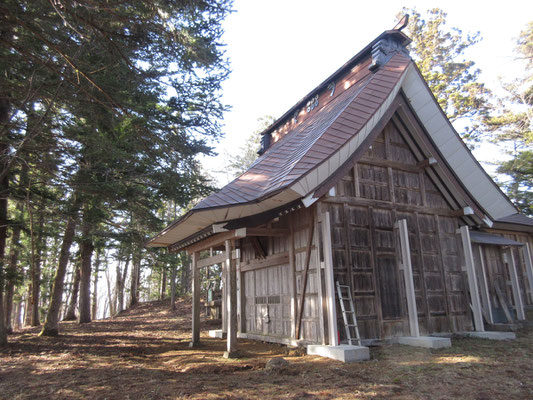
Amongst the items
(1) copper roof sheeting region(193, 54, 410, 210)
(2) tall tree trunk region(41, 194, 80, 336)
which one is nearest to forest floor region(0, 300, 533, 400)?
(1) copper roof sheeting region(193, 54, 410, 210)

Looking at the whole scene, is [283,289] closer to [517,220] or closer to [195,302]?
[195,302]

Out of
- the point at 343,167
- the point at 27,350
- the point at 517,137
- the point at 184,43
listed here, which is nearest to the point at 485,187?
the point at 343,167

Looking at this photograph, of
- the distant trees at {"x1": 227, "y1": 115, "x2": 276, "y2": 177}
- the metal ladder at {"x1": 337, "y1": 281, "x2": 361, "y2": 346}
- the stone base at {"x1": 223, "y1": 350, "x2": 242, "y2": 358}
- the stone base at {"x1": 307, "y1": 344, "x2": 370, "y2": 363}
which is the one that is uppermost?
the distant trees at {"x1": 227, "y1": 115, "x2": 276, "y2": 177}

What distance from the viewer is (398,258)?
8.62 m

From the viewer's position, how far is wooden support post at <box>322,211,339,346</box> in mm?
7078

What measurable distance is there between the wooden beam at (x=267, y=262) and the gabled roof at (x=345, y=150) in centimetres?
179

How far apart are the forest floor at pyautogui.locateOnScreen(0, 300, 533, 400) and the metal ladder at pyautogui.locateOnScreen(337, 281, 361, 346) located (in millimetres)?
489

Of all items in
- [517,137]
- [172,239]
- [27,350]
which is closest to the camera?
[27,350]

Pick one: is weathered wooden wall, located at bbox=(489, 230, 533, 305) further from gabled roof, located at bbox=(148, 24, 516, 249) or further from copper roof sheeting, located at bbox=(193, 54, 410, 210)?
copper roof sheeting, located at bbox=(193, 54, 410, 210)

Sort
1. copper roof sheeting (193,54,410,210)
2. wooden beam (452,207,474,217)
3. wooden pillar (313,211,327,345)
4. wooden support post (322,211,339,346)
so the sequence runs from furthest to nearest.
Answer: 1. wooden beam (452,207,474,217)
2. wooden pillar (313,211,327,345)
3. copper roof sheeting (193,54,410,210)
4. wooden support post (322,211,339,346)

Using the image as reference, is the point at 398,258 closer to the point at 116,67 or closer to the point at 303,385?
the point at 303,385

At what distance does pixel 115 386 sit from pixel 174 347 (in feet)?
13.6

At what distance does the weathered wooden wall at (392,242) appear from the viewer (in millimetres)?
8047

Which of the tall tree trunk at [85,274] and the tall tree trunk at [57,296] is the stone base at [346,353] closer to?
the tall tree trunk at [57,296]
